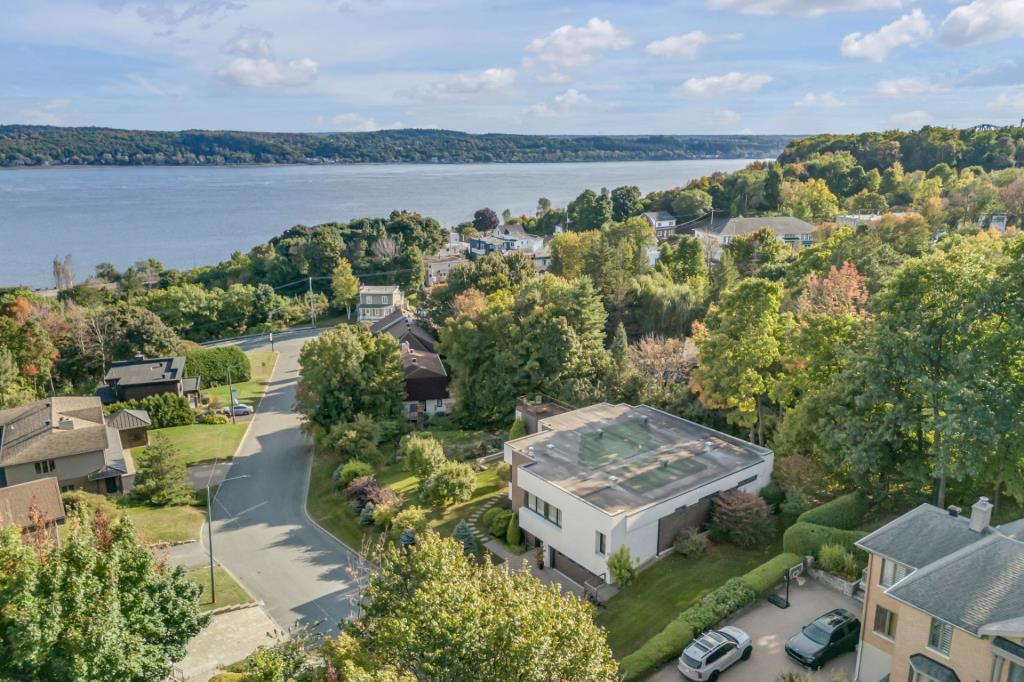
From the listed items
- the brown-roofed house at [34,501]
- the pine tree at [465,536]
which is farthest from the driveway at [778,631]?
Answer: the brown-roofed house at [34,501]

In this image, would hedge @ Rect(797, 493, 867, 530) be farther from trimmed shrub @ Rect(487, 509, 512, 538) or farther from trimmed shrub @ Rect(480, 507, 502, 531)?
trimmed shrub @ Rect(480, 507, 502, 531)

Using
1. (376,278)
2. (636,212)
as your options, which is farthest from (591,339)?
(636,212)

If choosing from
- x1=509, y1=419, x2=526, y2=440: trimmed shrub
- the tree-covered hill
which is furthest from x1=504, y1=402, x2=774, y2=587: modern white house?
the tree-covered hill

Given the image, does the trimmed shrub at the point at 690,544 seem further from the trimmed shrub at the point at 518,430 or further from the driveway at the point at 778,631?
the trimmed shrub at the point at 518,430

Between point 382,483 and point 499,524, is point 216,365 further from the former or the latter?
point 499,524

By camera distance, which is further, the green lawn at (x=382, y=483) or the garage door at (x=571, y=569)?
the green lawn at (x=382, y=483)

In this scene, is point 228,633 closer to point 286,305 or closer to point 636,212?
point 286,305

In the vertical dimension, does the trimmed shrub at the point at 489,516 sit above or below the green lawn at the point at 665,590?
below
